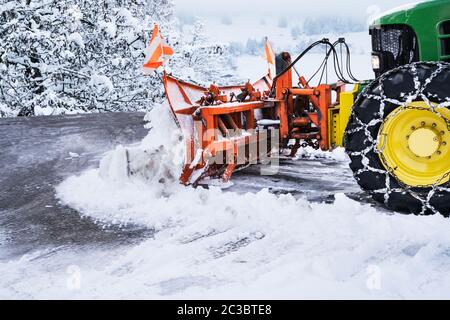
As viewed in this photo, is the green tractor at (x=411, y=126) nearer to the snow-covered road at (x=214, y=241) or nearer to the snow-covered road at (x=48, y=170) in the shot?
the snow-covered road at (x=214, y=241)

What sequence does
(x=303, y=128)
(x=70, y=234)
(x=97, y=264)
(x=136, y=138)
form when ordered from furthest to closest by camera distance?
1. (x=136, y=138)
2. (x=303, y=128)
3. (x=70, y=234)
4. (x=97, y=264)

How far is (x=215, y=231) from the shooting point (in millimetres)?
3518

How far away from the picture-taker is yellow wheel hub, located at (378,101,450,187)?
11.3 ft

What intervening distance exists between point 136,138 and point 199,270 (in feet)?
18.7

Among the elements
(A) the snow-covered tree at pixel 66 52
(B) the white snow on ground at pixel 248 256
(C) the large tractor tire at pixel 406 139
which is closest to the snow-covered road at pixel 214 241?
(B) the white snow on ground at pixel 248 256

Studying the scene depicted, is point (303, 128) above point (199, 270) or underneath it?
above

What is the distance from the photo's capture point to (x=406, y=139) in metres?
3.58

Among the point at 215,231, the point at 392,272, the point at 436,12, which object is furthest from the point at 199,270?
the point at 436,12

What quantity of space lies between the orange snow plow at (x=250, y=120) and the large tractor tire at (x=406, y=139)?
83cm

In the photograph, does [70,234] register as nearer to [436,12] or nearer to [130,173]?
[130,173]

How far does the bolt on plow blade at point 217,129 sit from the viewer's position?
4.76 metres

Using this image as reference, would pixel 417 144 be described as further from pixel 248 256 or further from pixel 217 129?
pixel 217 129

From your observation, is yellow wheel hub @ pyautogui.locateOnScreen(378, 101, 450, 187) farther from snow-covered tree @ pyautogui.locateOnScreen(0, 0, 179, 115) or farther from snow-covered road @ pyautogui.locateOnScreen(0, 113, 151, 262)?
snow-covered tree @ pyautogui.locateOnScreen(0, 0, 179, 115)

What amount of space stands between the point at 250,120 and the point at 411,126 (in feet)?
7.03
